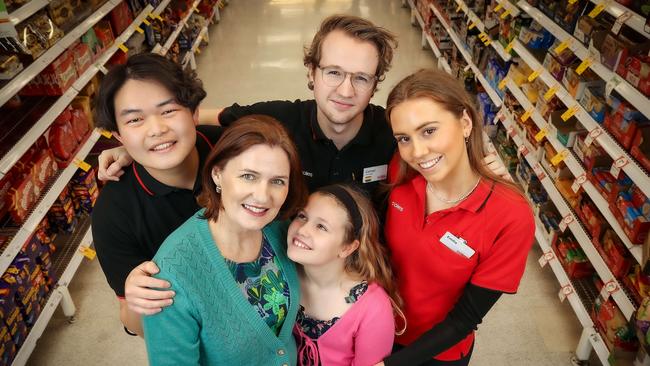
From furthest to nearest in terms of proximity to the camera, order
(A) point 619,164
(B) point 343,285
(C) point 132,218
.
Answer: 1. (A) point 619,164
2. (B) point 343,285
3. (C) point 132,218

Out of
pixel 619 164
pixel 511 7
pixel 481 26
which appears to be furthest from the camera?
pixel 481 26

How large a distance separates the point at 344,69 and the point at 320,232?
574 mm

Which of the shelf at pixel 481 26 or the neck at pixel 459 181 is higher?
the neck at pixel 459 181

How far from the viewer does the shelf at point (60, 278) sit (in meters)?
2.65

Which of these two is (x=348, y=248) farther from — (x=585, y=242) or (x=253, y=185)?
(x=585, y=242)

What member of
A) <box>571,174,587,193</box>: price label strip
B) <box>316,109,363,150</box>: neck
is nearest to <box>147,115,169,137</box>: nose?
<box>316,109,363,150</box>: neck

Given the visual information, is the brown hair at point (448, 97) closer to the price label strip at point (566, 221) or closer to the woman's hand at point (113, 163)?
A: the woman's hand at point (113, 163)

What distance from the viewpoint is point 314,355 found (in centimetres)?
166

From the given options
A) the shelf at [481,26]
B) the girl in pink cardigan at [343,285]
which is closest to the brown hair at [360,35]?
the girl in pink cardigan at [343,285]

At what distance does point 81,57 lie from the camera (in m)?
3.27

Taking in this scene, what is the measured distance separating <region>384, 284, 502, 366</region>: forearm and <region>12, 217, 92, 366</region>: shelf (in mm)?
2086

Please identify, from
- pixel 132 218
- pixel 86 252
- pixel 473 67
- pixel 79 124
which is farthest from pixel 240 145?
pixel 473 67

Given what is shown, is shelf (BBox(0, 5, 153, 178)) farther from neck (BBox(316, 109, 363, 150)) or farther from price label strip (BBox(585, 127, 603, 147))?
price label strip (BBox(585, 127, 603, 147))

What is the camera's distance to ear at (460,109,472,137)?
1.52 meters
